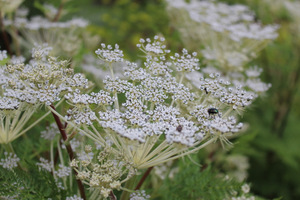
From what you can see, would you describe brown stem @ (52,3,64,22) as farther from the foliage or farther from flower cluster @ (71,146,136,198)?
flower cluster @ (71,146,136,198)

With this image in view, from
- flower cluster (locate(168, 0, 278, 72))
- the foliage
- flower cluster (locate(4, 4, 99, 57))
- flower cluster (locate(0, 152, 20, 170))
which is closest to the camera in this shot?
the foliage

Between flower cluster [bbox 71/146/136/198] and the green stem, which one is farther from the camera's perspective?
the green stem

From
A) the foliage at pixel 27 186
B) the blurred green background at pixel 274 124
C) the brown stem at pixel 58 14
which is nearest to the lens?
the foliage at pixel 27 186

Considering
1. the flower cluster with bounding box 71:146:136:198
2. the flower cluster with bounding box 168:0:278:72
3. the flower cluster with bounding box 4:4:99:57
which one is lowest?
the flower cluster with bounding box 4:4:99:57

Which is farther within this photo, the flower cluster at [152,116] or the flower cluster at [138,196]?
the flower cluster at [138,196]

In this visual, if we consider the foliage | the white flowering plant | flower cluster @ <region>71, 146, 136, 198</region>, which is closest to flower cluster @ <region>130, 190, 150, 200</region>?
the white flowering plant

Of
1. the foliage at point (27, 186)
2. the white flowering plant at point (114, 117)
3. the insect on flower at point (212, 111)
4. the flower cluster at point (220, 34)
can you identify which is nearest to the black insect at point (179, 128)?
the white flowering plant at point (114, 117)

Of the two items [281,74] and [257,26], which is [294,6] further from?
[257,26]

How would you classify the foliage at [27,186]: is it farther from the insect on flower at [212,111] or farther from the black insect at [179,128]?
the insect on flower at [212,111]

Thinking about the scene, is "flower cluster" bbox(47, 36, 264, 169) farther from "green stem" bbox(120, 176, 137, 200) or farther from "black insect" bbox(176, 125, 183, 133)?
"green stem" bbox(120, 176, 137, 200)

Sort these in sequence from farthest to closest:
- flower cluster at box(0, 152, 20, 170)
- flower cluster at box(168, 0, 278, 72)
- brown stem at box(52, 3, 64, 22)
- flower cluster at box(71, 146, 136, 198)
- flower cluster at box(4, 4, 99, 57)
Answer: brown stem at box(52, 3, 64, 22) → flower cluster at box(168, 0, 278, 72) → flower cluster at box(4, 4, 99, 57) → flower cluster at box(0, 152, 20, 170) → flower cluster at box(71, 146, 136, 198)

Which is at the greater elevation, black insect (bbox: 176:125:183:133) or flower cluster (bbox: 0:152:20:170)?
black insect (bbox: 176:125:183:133)
